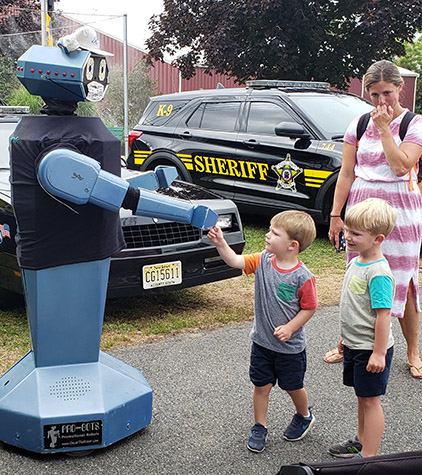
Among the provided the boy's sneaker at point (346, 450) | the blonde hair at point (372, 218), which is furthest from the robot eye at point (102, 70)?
the boy's sneaker at point (346, 450)

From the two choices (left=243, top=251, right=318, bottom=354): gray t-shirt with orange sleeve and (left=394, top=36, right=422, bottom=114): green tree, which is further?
(left=394, top=36, right=422, bottom=114): green tree

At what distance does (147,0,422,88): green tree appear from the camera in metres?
13.7

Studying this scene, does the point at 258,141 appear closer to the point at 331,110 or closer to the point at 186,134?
the point at 331,110

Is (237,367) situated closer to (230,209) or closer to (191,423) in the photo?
(191,423)

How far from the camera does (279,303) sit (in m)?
2.91

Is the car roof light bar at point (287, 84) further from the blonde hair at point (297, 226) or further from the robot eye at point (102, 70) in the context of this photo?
the blonde hair at point (297, 226)

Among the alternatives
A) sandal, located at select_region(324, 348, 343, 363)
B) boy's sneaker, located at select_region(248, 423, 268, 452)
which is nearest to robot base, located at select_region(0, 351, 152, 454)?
boy's sneaker, located at select_region(248, 423, 268, 452)

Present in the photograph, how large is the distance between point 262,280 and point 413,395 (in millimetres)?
1393

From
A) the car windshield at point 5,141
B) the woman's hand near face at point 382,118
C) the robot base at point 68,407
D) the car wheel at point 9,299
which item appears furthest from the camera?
the car windshield at point 5,141

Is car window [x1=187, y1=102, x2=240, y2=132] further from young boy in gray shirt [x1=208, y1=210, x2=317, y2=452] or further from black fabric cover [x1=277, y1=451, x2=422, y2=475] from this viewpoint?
black fabric cover [x1=277, y1=451, x2=422, y2=475]

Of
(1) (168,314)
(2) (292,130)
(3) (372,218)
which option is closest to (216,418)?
(3) (372,218)

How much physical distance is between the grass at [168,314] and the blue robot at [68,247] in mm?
1061

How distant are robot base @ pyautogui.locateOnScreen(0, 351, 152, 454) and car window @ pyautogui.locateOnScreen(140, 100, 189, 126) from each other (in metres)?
6.46

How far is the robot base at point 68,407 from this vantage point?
2.85 metres
